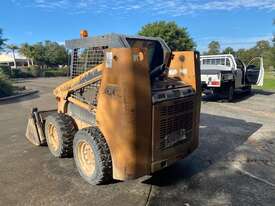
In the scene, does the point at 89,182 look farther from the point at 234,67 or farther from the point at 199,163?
the point at 234,67

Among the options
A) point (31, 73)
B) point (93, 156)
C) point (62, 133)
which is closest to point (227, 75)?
point (62, 133)

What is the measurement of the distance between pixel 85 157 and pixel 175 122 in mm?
1470

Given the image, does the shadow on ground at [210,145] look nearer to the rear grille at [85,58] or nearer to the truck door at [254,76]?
the rear grille at [85,58]

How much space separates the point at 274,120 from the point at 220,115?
5.39 ft

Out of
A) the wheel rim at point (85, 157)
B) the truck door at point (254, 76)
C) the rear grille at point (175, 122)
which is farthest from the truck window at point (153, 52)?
the truck door at point (254, 76)

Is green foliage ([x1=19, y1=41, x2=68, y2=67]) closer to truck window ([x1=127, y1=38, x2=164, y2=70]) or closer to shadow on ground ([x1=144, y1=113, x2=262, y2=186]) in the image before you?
shadow on ground ([x1=144, y1=113, x2=262, y2=186])

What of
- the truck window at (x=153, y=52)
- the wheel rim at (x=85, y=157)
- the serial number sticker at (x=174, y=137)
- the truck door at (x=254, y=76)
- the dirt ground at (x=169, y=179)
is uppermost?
the truck window at (x=153, y=52)

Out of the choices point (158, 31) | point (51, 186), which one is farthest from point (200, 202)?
point (158, 31)

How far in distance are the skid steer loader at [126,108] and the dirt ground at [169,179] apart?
0.31 m

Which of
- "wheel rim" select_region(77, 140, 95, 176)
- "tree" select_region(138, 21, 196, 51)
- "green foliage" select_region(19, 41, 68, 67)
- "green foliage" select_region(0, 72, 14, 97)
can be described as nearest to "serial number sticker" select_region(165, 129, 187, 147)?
"wheel rim" select_region(77, 140, 95, 176)

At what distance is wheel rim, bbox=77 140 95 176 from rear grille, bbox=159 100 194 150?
3.49 ft

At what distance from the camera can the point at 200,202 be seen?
3.44m

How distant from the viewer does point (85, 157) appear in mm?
4051

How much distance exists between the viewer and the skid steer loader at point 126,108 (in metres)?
3.23
